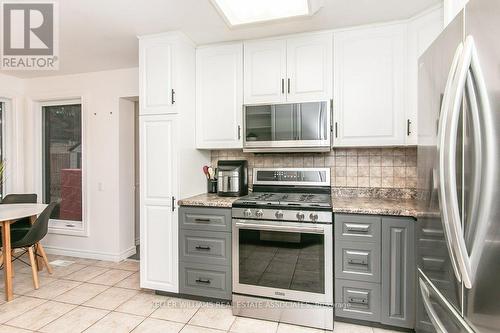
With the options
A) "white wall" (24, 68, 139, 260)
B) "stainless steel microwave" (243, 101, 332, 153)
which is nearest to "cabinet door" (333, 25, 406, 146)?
"stainless steel microwave" (243, 101, 332, 153)

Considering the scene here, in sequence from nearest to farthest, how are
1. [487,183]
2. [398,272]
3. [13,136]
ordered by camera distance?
1. [487,183]
2. [398,272]
3. [13,136]

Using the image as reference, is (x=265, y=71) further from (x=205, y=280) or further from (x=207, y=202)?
(x=205, y=280)

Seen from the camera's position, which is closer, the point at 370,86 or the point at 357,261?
the point at 357,261

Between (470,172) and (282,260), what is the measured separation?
1516 mm

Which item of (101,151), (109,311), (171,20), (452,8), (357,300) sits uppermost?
(171,20)

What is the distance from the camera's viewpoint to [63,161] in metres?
3.83

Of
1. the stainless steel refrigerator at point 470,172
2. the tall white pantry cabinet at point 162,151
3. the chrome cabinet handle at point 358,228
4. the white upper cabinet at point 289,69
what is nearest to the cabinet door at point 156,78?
the tall white pantry cabinet at point 162,151

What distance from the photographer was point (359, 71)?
7.74 ft

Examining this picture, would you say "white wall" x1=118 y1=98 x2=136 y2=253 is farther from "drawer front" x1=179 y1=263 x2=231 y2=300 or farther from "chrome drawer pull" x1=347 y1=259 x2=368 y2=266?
"chrome drawer pull" x1=347 y1=259 x2=368 y2=266

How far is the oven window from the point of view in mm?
2084

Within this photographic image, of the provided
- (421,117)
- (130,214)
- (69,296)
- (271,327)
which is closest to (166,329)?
(271,327)

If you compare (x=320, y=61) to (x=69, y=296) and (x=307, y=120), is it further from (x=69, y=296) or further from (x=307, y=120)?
(x=69, y=296)

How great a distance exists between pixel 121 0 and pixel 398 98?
7.45ft

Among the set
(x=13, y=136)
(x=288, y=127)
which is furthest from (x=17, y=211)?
(x=288, y=127)
